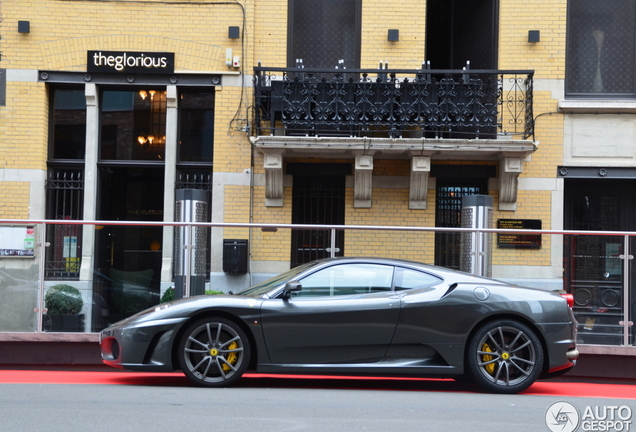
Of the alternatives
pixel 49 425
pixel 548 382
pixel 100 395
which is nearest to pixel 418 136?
pixel 548 382

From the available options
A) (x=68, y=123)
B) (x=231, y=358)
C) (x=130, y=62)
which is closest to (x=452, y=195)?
(x=130, y=62)

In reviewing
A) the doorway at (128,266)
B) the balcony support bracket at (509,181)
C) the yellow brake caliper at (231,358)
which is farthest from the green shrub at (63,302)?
the balcony support bracket at (509,181)

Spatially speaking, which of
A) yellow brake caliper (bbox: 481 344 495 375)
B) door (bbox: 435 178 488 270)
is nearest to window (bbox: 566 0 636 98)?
door (bbox: 435 178 488 270)

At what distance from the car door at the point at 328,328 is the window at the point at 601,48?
830 cm

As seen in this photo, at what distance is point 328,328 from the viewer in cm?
716

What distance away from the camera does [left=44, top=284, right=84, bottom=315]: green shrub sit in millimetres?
9086

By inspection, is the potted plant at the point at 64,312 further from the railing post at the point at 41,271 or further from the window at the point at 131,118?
the window at the point at 131,118

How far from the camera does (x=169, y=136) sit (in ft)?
45.5

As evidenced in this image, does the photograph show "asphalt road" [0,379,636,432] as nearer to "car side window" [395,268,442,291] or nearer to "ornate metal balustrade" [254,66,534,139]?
"car side window" [395,268,442,291]

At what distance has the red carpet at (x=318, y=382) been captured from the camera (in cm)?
765

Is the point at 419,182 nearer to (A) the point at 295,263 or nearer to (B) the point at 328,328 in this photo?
(A) the point at 295,263

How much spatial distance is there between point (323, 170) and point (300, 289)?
671 centimetres

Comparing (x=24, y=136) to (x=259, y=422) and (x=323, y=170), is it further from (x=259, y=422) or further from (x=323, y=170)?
(x=259, y=422)

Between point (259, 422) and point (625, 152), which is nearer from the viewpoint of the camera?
point (259, 422)
